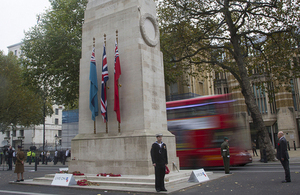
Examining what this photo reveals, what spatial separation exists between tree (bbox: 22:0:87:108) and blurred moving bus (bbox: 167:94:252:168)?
1119 centimetres

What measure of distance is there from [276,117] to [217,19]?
25301 mm

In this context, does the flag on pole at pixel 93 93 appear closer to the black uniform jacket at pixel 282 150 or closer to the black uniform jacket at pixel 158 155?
the black uniform jacket at pixel 158 155

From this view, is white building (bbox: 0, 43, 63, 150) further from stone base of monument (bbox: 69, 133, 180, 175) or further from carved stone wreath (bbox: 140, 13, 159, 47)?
carved stone wreath (bbox: 140, 13, 159, 47)

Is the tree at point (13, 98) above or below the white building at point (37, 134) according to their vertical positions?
above

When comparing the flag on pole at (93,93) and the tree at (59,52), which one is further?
the tree at (59,52)

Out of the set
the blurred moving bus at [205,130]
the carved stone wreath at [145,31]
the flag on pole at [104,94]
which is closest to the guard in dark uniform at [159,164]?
the flag on pole at [104,94]

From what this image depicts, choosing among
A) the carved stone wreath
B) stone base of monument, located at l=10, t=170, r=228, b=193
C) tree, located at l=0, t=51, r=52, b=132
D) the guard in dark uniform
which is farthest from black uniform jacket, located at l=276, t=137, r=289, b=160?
tree, located at l=0, t=51, r=52, b=132

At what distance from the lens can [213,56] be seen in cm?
2150

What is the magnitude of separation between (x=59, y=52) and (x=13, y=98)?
38.3ft

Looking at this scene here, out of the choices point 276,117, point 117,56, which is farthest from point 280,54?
point 276,117

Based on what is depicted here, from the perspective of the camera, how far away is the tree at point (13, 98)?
3077 centimetres

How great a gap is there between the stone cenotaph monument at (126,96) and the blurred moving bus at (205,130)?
3.37 metres

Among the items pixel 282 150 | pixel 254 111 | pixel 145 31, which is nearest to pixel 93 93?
pixel 145 31

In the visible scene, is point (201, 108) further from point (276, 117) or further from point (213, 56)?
point (276, 117)
